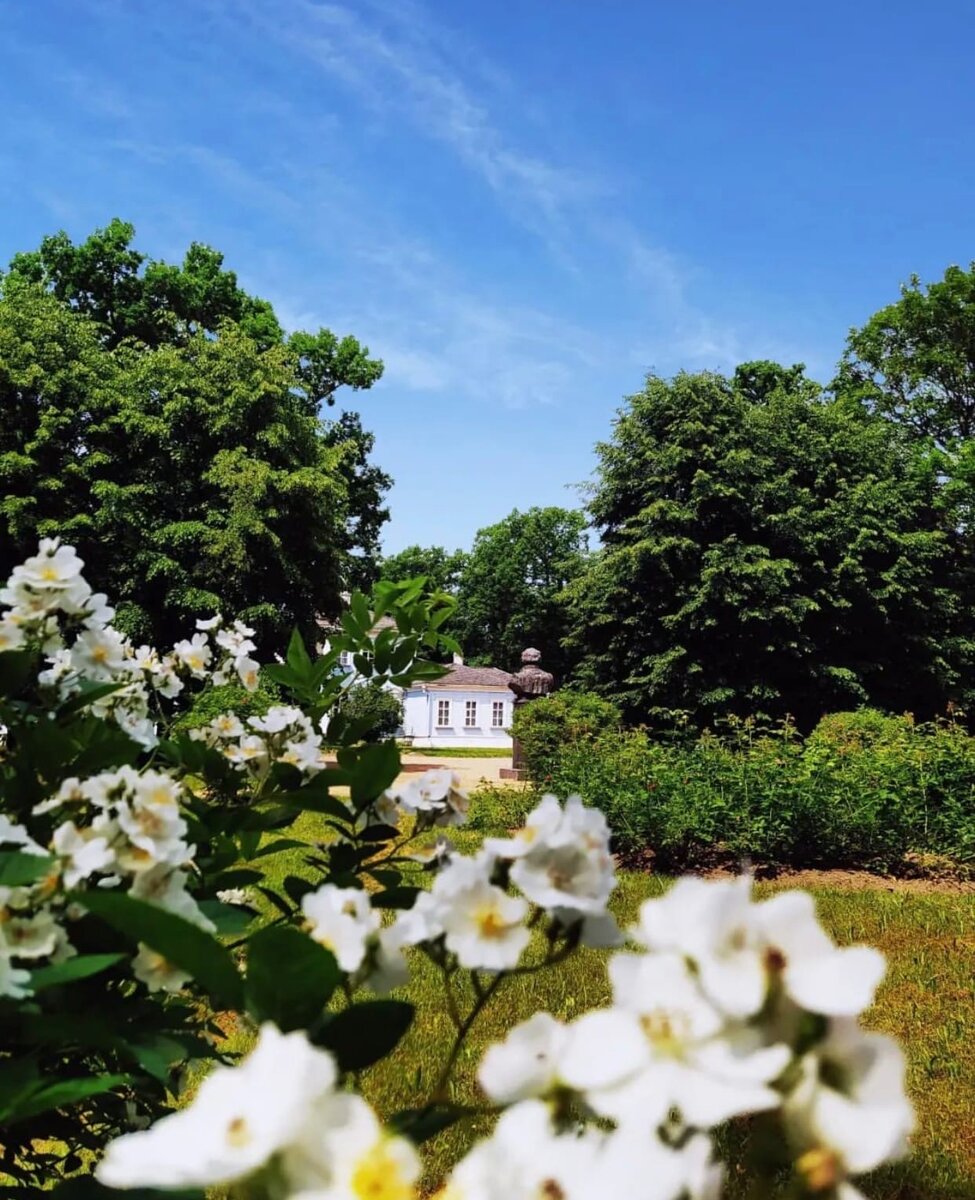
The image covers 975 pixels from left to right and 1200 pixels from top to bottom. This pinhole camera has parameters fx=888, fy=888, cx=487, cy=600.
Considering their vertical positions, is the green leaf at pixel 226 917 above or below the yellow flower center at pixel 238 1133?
below

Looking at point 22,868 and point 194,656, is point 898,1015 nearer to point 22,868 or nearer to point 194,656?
point 194,656

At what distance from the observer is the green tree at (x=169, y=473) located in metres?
14.9

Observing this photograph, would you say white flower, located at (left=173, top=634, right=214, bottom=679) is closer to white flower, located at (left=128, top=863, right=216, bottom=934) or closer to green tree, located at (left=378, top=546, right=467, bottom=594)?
white flower, located at (left=128, top=863, right=216, bottom=934)

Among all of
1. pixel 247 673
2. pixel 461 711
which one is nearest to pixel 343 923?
pixel 247 673

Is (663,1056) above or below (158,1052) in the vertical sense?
above

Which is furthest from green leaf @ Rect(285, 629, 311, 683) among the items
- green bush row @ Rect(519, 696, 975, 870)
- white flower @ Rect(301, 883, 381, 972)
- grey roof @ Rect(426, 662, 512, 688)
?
grey roof @ Rect(426, 662, 512, 688)

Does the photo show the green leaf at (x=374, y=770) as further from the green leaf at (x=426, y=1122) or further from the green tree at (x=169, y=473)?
the green tree at (x=169, y=473)

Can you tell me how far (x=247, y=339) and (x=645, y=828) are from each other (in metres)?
12.9

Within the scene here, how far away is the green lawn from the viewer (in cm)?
248

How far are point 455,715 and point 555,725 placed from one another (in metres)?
22.0

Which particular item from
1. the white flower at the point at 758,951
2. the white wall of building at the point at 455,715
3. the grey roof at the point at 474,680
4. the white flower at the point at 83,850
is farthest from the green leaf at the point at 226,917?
the grey roof at the point at 474,680

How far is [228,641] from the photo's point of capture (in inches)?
65.3

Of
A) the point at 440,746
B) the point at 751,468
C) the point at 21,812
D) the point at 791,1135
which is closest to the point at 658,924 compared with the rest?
the point at 791,1135

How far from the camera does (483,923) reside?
0.60 meters
